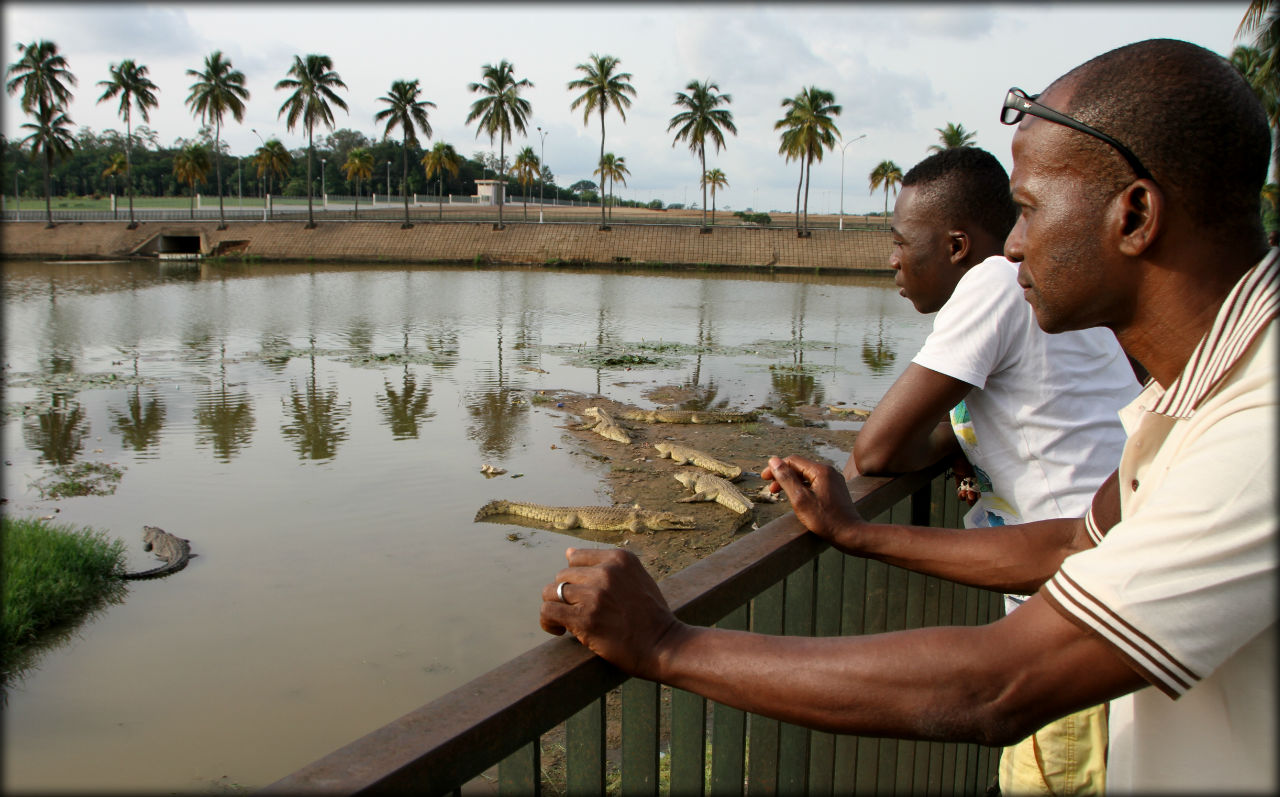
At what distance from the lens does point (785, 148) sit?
42.9m

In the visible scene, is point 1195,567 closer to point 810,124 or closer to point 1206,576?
point 1206,576

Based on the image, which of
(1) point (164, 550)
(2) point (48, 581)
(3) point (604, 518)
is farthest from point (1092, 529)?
(1) point (164, 550)

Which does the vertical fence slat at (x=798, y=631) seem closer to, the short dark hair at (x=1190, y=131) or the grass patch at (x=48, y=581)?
the short dark hair at (x=1190, y=131)

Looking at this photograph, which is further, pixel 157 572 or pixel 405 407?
pixel 405 407

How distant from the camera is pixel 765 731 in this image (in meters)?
1.79

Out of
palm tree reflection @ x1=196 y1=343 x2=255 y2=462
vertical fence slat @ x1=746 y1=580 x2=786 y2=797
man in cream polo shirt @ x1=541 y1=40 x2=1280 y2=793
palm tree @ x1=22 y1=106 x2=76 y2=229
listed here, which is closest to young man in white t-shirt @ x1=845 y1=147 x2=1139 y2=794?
vertical fence slat @ x1=746 y1=580 x2=786 y2=797

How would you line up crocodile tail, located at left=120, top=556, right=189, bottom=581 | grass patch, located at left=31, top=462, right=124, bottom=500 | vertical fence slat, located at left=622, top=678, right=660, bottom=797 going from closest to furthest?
vertical fence slat, located at left=622, top=678, right=660, bottom=797 < crocodile tail, located at left=120, top=556, right=189, bottom=581 < grass patch, located at left=31, top=462, right=124, bottom=500

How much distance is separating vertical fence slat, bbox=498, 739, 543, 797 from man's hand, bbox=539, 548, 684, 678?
19cm

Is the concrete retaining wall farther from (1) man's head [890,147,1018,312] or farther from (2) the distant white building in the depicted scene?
(1) man's head [890,147,1018,312]

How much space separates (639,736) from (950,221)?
1905 millimetres

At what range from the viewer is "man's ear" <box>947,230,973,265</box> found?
268 cm

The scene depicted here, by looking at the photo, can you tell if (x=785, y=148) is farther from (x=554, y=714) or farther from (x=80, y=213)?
(x=554, y=714)

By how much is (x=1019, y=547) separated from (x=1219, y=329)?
0.72m

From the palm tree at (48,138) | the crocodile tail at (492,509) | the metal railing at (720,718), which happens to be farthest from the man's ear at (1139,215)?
the palm tree at (48,138)
